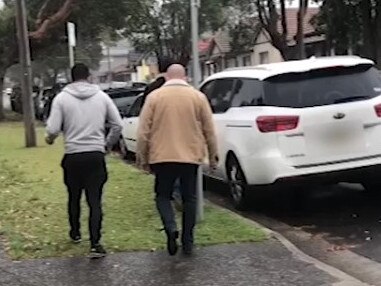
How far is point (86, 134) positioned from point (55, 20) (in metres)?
24.6

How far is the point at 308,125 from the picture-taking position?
8.52 m

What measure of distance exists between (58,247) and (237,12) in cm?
3659

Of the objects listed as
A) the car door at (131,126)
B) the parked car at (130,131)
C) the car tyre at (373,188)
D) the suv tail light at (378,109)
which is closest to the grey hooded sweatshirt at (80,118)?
the suv tail light at (378,109)

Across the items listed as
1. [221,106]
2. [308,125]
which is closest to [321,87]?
[308,125]

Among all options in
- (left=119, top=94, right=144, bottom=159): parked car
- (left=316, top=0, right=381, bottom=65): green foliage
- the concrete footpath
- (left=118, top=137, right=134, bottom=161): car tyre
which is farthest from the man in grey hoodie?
(left=316, top=0, right=381, bottom=65): green foliage

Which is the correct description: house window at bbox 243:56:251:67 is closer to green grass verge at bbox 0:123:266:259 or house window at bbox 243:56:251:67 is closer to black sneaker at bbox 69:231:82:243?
green grass verge at bbox 0:123:266:259

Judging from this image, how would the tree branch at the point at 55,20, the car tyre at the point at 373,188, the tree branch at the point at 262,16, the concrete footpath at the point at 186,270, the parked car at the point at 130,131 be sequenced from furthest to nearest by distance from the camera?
the tree branch at the point at 262,16
the tree branch at the point at 55,20
the parked car at the point at 130,131
the car tyre at the point at 373,188
the concrete footpath at the point at 186,270

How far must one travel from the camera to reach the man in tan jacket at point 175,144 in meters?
6.60

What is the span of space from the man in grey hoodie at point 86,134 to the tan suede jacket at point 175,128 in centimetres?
35

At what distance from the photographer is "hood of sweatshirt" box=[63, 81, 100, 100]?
265 inches

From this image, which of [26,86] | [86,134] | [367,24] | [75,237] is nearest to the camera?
[86,134]

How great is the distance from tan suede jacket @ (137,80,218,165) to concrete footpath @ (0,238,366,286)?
0.85 metres

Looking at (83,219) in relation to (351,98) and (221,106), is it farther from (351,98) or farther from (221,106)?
(351,98)

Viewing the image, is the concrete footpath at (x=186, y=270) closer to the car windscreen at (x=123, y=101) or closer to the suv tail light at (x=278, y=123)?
the suv tail light at (x=278, y=123)
